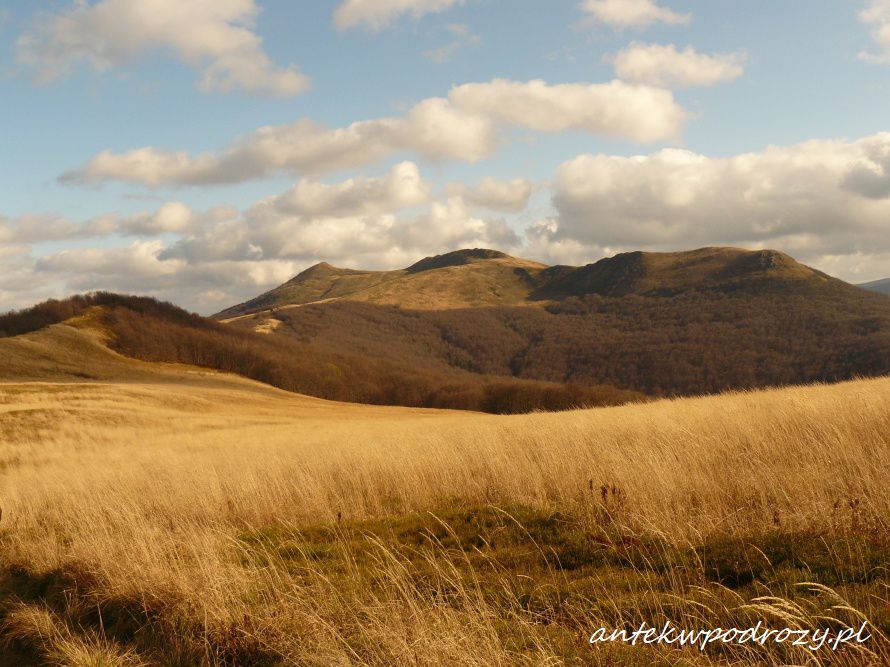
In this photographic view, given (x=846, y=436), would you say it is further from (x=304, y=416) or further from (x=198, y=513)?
(x=304, y=416)

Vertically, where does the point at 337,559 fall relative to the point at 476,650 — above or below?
below

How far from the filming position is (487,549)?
303 inches

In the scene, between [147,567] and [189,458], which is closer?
[147,567]

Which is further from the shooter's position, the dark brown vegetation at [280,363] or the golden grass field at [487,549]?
the dark brown vegetation at [280,363]

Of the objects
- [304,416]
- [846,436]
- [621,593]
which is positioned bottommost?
[304,416]

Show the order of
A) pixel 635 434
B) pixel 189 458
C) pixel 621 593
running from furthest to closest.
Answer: pixel 189 458 < pixel 635 434 < pixel 621 593

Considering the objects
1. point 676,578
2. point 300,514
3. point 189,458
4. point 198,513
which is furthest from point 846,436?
point 189,458

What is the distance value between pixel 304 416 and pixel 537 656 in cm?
4771

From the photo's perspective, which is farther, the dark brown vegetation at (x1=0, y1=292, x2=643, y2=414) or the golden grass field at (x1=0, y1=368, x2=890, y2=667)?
the dark brown vegetation at (x1=0, y1=292, x2=643, y2=414)

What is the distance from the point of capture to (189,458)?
2048 cm

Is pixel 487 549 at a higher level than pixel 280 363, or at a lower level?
higher

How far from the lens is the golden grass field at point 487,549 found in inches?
203

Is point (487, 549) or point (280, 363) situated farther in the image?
point (280, 363)

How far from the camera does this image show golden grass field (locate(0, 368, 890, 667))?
16.9 ft
